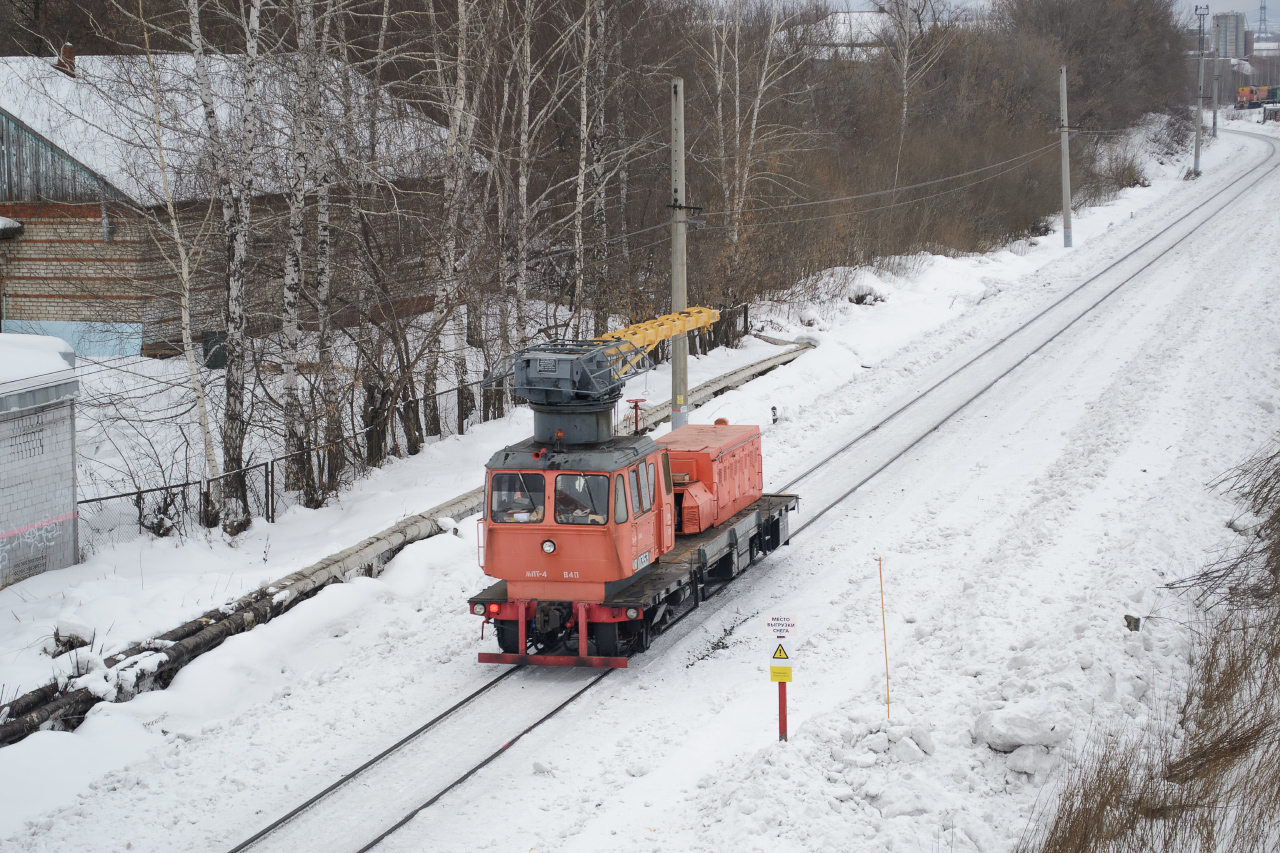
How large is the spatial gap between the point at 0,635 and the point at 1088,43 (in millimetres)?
80449

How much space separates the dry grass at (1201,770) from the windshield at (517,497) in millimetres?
6683

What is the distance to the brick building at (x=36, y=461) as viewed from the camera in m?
14.3

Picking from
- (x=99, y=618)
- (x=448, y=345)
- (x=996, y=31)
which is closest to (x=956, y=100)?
(x=996, y=31)

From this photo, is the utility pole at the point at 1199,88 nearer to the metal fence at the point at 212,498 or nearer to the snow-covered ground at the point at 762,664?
the snow-covered ground at the point at 762,664

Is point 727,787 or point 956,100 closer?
point 727,787

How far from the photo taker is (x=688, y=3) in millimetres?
37406

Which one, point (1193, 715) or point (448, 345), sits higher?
point (448, 345)

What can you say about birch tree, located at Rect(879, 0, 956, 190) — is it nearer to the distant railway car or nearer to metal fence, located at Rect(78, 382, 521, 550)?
metal fence, located at Rect(78, 382, 521, 550)

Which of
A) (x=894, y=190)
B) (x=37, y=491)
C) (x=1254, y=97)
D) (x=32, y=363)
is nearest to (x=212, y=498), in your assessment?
(x=37, y=491)

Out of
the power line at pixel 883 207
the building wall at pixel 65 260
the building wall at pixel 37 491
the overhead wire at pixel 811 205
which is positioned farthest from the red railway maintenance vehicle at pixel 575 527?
the power line at pixel 883 207

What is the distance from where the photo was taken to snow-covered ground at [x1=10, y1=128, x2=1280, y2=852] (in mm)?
9656

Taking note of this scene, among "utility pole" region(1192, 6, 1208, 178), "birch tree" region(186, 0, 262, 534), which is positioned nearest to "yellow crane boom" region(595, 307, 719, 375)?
"birch tree" region(186, 0, 262, 534)

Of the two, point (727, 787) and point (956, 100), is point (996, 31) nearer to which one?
point (956, 100)

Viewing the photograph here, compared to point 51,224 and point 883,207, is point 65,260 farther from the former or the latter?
point 883,207
